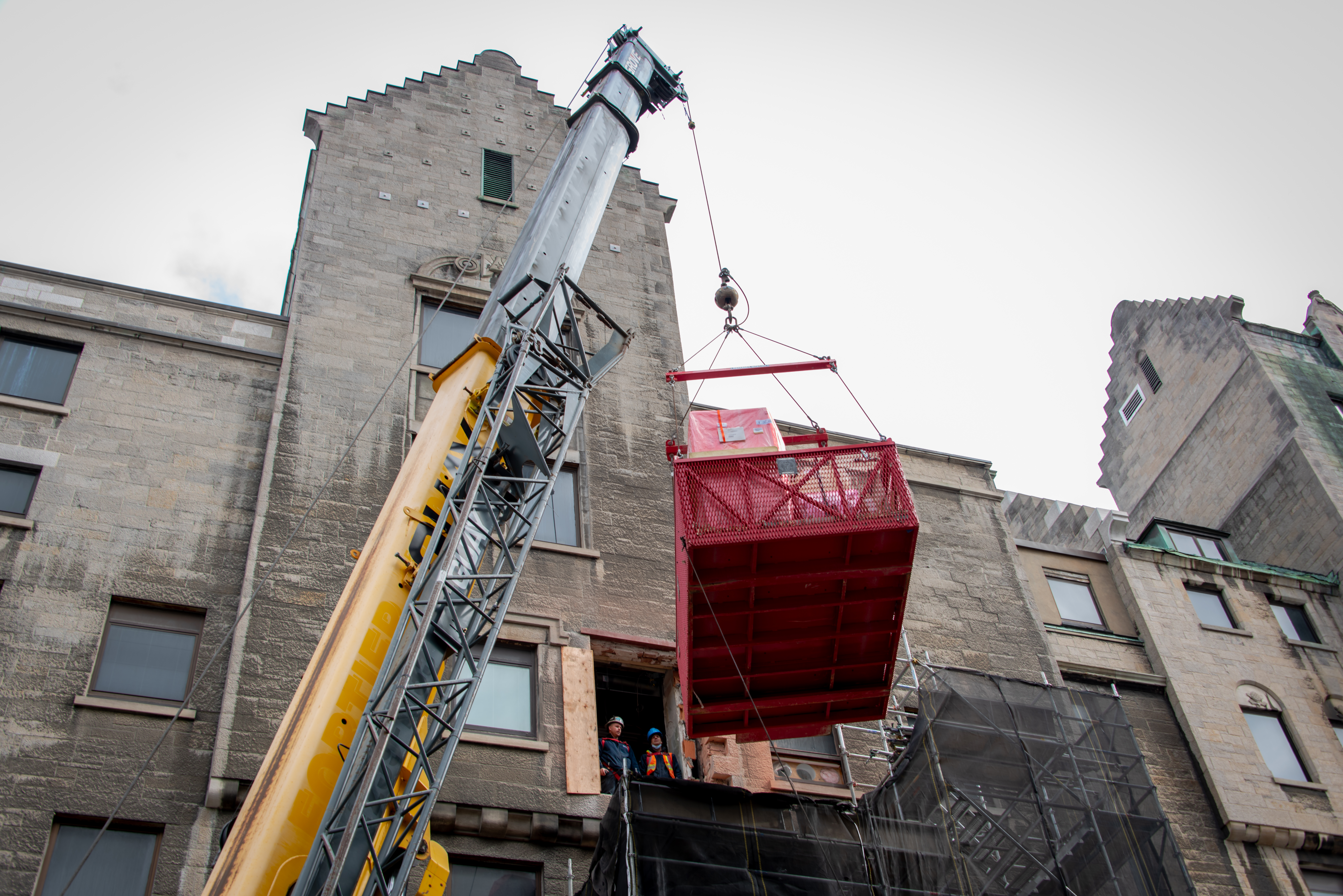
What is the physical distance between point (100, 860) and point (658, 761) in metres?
7.29

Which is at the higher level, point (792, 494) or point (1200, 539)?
point (1200, 539)

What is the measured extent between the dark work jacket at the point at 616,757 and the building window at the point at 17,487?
9108 mm

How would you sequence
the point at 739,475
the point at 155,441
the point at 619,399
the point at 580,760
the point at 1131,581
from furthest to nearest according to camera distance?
the point at 1131,581 < the point at 619,399 < the point at 155,441 < the point at 580,760 < the point at 739,475

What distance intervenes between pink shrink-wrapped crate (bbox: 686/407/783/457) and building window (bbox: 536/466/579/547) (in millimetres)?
3865

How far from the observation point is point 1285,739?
22422 mm

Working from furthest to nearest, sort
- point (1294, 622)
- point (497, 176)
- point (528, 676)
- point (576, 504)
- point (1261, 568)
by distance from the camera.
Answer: point (1261, 568), point (497, 176), point (1294, 622), point (576, 504), point (528, 676)

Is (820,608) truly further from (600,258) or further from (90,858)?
(600,258)

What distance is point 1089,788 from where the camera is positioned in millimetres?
15750

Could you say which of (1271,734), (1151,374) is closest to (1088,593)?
(1271,734)

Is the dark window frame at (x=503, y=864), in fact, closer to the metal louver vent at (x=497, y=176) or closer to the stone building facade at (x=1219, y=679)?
the stone building facade at (x=1219, y=679)

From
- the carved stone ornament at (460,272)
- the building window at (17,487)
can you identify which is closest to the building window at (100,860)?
the building window at (17,487)

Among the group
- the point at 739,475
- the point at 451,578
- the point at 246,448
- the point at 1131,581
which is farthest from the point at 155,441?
the point at 1131,581

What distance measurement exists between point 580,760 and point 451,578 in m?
5.32

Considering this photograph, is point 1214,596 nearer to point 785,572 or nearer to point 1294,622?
point 1294,622
